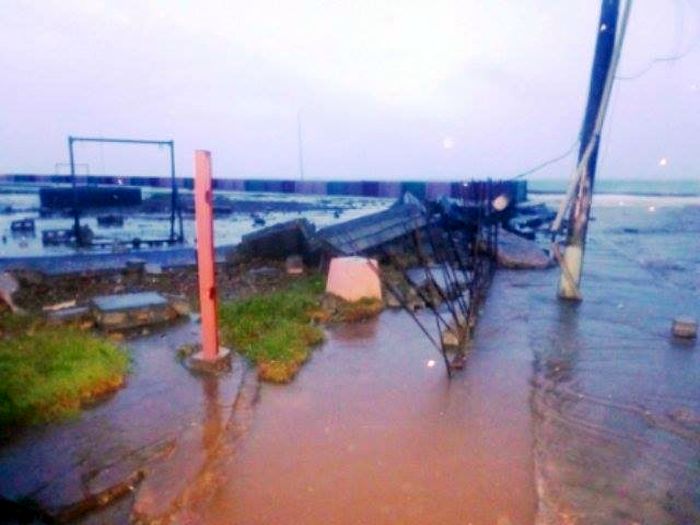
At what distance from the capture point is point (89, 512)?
2.83m

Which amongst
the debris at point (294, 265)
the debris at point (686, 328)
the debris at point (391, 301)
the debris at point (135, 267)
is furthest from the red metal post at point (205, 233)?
the debris at point (686, 328)

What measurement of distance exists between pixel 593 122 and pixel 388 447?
19.1 feet

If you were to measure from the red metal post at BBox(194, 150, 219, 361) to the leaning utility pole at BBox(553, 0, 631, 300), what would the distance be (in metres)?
4.64

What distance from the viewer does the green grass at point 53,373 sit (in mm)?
3854

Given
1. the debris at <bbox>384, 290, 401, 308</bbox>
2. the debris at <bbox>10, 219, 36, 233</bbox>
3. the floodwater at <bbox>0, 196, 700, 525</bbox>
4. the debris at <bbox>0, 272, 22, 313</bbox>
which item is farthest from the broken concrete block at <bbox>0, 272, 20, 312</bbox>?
the debris at <bbox>10, 219, 36, 233</bbox>

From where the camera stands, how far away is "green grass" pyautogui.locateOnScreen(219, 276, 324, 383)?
482 centimetres

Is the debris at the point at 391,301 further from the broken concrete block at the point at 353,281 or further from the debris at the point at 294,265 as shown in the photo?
the debris at the point at 294,265

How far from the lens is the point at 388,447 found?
3.42 meters

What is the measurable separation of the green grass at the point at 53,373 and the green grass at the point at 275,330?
1.25m

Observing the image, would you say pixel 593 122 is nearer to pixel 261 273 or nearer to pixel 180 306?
pixel 261 273

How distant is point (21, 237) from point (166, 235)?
13.3 ft

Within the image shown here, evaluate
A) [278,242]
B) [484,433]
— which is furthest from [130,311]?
[278,242]

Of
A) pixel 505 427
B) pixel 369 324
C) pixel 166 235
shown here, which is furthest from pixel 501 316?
pixel 166 235

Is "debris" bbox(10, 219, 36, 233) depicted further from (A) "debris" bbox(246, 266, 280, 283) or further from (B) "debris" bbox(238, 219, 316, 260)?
(A) "debris" bbox(246, 266, 280, 283)
